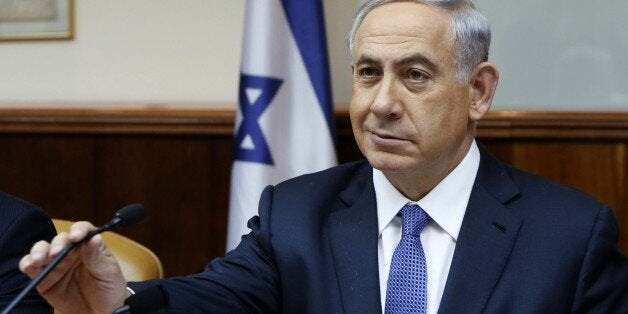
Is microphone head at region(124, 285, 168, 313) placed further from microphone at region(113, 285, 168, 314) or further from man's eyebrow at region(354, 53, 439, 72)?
man's eyebrow at region(354, 53, 439, 72)

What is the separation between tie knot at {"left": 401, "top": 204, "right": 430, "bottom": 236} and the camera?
209 cm

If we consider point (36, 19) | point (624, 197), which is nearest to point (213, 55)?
point (36, 19)

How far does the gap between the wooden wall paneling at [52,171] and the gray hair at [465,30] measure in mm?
2142

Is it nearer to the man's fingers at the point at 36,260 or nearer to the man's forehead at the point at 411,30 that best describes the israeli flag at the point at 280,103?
the man's forehead at the point at 411,30

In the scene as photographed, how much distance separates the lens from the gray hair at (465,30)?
207 centimetres

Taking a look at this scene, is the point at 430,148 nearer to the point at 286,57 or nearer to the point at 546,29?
the point at 286,57

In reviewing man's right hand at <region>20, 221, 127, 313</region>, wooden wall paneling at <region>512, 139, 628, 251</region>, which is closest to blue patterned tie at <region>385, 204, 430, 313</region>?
man's right hand at <region>20, 221, 127, 313</region>

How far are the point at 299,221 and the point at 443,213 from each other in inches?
12.8

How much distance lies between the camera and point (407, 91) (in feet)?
6.69

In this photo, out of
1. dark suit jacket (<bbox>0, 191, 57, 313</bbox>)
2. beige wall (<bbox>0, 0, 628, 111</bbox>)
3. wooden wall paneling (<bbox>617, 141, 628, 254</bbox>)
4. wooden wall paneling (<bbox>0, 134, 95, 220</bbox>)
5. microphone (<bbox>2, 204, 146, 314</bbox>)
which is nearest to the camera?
microphone (<bbox>2, 204, 146, 314</bbox>)

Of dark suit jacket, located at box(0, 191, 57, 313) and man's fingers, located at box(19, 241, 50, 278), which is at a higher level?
man's fingers, located at box(19, 241, 50, 278)

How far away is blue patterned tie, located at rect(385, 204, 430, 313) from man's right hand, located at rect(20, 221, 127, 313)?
569 millimetres

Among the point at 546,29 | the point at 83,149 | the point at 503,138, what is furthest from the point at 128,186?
the point at 546,29

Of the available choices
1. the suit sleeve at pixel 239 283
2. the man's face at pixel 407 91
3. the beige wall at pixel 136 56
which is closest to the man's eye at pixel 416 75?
the man's face at pixel 407 91
